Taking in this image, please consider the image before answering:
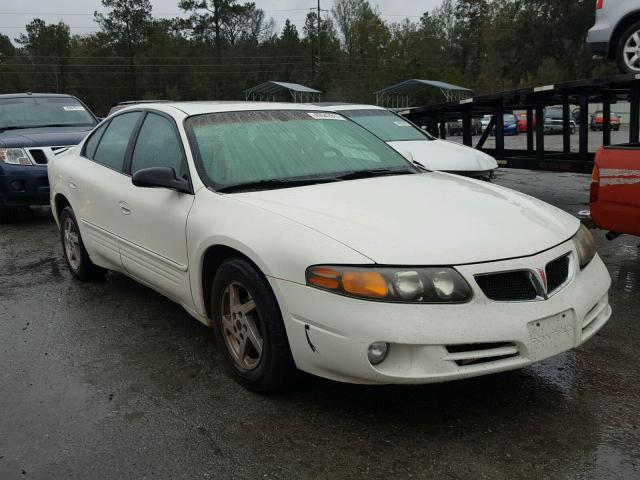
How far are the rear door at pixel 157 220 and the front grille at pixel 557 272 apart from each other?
1.88 metres

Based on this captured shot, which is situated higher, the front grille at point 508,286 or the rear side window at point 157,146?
the rear side window at point 157,146

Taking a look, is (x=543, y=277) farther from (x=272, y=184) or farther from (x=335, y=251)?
(x=272, y=184)

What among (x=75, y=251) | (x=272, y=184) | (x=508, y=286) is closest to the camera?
(x=508, y=286)

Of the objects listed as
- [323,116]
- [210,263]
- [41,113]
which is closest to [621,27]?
[323,116]

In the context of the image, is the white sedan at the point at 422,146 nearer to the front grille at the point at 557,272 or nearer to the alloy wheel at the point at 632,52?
the alloy wheel at the point at 632,52

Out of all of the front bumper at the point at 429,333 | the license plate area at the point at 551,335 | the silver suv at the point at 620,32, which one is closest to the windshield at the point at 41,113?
the silver suv at the point at 620,32

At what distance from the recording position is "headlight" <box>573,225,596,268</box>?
3.22 m

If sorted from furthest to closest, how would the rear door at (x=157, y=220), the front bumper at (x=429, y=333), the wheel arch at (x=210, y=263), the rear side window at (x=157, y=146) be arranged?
the rear side window at (x=157, y=146)
the rear door at (x=157, y=220)
the wheel arch at (x=210, y=263)
the front bumper at (x=429, y=333)

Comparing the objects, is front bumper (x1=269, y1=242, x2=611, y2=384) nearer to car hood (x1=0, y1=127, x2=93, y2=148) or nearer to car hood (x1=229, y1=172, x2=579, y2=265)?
car hood (x1=229, y1=172, x2=579, y2=265)

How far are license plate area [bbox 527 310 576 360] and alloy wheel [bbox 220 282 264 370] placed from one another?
1249 millimetres

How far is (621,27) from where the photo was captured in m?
8.90

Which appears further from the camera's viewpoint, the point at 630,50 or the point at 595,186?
the point at 630,50

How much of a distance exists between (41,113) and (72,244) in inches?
197

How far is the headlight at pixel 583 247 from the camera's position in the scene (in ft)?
10.6
